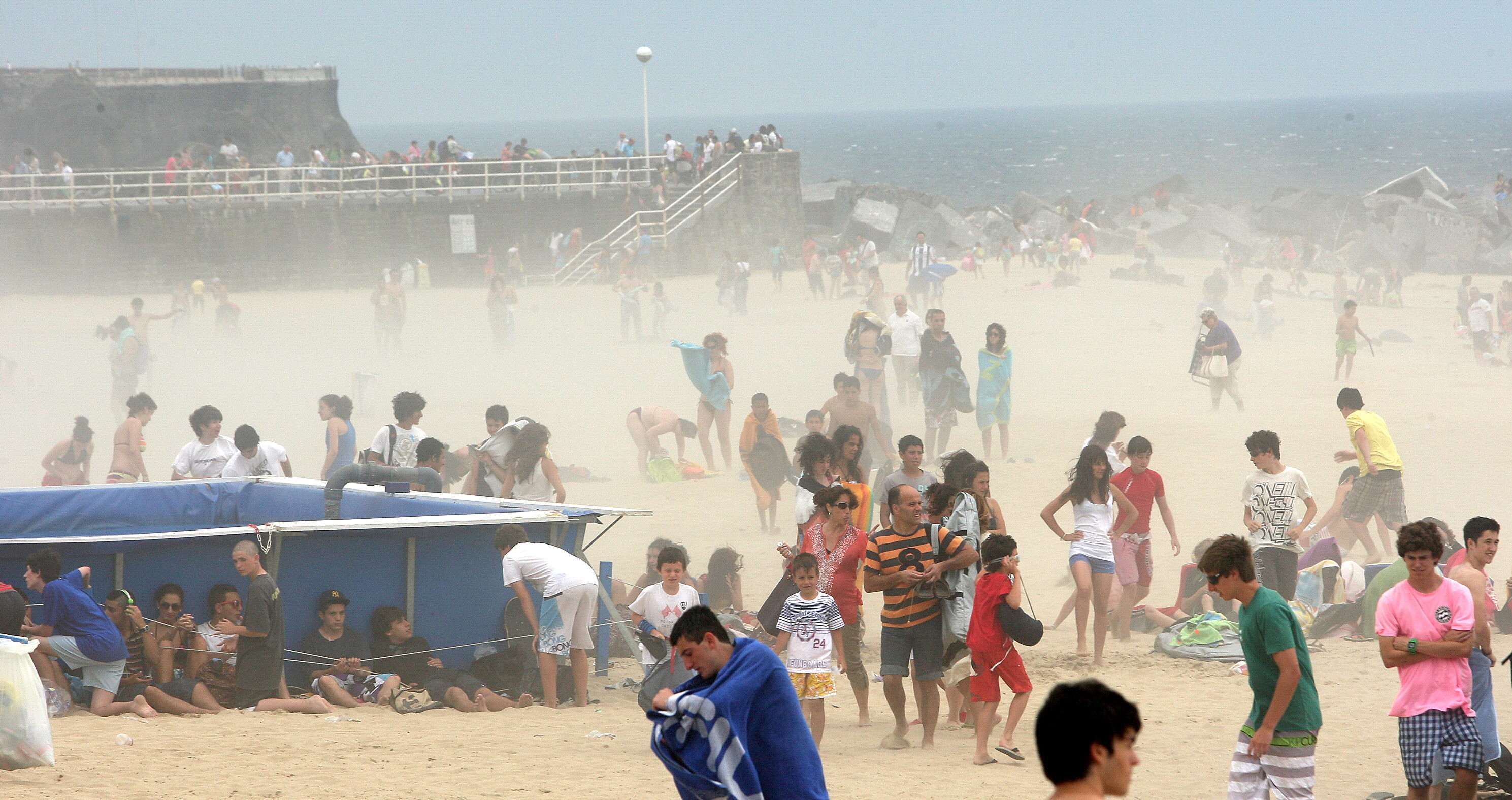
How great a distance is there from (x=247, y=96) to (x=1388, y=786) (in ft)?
148

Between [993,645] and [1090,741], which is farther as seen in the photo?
[993,645]

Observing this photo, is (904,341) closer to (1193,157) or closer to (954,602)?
(954,602)

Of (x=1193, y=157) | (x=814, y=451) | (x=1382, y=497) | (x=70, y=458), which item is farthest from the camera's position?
(x=1193, y=157)

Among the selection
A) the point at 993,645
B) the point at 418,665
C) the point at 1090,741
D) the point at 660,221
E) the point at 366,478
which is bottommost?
the point at 418,665

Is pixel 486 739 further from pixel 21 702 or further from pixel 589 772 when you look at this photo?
pixel 21 702

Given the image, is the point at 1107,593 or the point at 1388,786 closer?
the point at 1388,786

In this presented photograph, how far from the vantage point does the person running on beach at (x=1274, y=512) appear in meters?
7.77

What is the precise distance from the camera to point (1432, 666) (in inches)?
188

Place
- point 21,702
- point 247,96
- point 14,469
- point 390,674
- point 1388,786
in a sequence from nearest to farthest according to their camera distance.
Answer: point 21,702
point 1388,786
point 390,674
point 14,469
point 247,96

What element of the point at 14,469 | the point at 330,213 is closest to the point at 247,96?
the point at 330,213

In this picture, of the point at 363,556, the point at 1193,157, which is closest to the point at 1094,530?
the point at 363,556

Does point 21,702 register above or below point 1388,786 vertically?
above

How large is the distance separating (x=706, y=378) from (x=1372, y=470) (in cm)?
618

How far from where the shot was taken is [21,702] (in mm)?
5344
